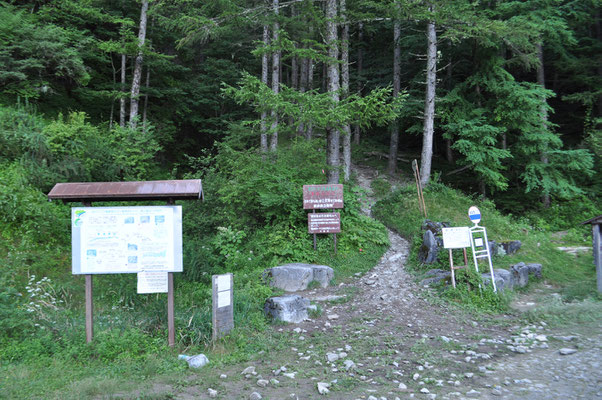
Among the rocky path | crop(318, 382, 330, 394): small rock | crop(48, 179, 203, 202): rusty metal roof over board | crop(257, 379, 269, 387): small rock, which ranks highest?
crop(48, 179, 203, 202): rusty metal roof over board

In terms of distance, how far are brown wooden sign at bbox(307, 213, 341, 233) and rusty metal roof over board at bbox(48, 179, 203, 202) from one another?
560cm

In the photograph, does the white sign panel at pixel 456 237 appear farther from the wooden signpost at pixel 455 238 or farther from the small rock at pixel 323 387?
the small rock at pixel 323 387

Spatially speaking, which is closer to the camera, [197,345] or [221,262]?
[197,345]

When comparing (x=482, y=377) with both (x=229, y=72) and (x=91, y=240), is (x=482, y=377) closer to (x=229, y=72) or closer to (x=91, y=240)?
(x=91, y=240)

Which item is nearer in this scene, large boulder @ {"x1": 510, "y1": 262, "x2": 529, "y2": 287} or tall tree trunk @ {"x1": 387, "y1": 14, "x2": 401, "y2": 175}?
large boulder @ {"x1": 510, "y1": 262, "x2": 529, "y2": 287}

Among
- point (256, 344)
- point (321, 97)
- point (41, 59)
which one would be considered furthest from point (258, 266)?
point (41, 59)

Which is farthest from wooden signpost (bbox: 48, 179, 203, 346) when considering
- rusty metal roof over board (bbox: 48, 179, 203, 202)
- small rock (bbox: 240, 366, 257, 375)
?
small rock (bbox: 240, 366, 257, 375)

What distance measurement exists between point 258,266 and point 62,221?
606 centimetres

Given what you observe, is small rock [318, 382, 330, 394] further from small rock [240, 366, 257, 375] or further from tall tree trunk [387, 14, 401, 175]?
tall tree trunk [387, 14, 401, 175]

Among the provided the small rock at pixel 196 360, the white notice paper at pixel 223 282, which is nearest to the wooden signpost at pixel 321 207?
the white notice paper at pixel 223 282

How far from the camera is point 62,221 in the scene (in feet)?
36.3

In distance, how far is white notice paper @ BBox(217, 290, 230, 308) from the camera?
6.09 metres

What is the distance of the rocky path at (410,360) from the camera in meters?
4.57

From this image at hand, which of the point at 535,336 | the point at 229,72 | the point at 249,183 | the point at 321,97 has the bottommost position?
the point at 535,336
